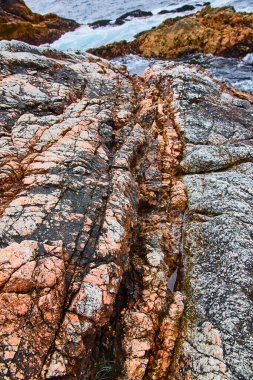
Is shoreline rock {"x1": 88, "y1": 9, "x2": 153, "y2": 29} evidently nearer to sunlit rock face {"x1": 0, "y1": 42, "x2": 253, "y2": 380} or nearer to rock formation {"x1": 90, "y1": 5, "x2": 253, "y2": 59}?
rock formation {"x1": 90, "y1": 5, "x2": 253, "y2": 59}

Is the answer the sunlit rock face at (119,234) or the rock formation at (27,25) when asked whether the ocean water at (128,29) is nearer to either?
the rock formation at (27,25)

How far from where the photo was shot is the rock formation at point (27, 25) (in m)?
32.7

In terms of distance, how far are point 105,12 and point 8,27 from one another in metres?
22.1

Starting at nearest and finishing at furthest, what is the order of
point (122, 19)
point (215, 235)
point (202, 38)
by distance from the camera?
point (215, 235), point (202, 38), point (122, 19)

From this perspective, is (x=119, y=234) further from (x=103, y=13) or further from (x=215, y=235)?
(x=103, y=13)

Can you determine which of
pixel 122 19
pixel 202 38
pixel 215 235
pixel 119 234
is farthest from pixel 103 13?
pixel 119 234

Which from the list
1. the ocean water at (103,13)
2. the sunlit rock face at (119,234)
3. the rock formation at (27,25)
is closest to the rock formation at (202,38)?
the ocean water at (103,13)

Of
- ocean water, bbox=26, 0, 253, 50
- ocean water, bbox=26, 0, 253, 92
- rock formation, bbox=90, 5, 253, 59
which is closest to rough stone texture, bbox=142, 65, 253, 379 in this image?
ocean water, bbox=26, 0, 253, 92

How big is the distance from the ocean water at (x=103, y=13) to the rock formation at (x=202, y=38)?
5558 mm

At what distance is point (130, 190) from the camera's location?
6.95 meters

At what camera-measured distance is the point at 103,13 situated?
48.7m

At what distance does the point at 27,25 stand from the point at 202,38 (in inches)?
808

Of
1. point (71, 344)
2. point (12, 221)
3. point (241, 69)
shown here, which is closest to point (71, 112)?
point (12, 221)

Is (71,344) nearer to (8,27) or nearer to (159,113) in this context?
(159,113)
